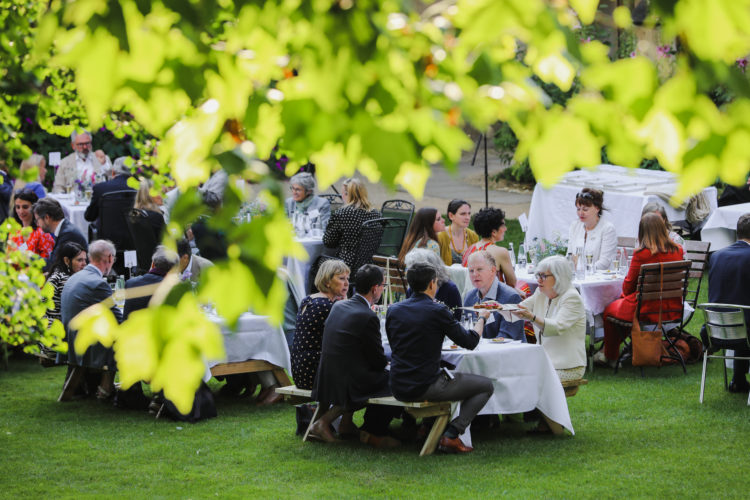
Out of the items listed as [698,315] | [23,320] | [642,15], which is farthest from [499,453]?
[642,15]

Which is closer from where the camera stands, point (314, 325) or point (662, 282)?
point (314, 325)

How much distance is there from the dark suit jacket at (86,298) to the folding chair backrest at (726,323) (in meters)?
4.28

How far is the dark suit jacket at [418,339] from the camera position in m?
6.40

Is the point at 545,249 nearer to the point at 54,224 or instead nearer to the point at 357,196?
the point at 357,196

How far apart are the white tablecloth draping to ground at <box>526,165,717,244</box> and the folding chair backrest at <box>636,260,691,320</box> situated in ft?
12.9

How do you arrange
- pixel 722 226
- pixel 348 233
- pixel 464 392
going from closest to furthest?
pixel 464 392
pixel 348 233
pixel 722 226

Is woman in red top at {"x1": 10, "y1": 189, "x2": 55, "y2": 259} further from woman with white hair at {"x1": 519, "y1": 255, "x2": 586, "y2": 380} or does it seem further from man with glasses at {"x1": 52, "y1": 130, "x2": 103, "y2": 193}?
woman with white hair at {"x1": 519, "y1": 255, "x2": 586, "y2": 380}

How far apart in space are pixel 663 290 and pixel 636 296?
214 mm

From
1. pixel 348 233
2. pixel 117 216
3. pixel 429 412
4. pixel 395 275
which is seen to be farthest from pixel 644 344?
pixel 117 216

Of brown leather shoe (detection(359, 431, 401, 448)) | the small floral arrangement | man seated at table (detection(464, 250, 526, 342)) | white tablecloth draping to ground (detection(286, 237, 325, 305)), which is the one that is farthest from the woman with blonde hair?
brown leather shoe (detection(359, 431, 401, 448))

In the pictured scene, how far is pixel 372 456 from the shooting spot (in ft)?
22.1

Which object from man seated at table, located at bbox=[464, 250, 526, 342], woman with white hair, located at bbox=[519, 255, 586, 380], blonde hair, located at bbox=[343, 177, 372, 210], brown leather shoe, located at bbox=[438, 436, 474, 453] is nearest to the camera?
brown leather shoe, located at bbox=[438, 436, 474, 453]

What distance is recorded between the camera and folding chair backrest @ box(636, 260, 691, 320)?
27.5 ft

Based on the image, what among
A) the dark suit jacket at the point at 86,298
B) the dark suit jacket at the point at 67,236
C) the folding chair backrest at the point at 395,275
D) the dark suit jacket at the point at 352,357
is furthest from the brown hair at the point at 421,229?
the dark suit jacket at the point at 67,236
